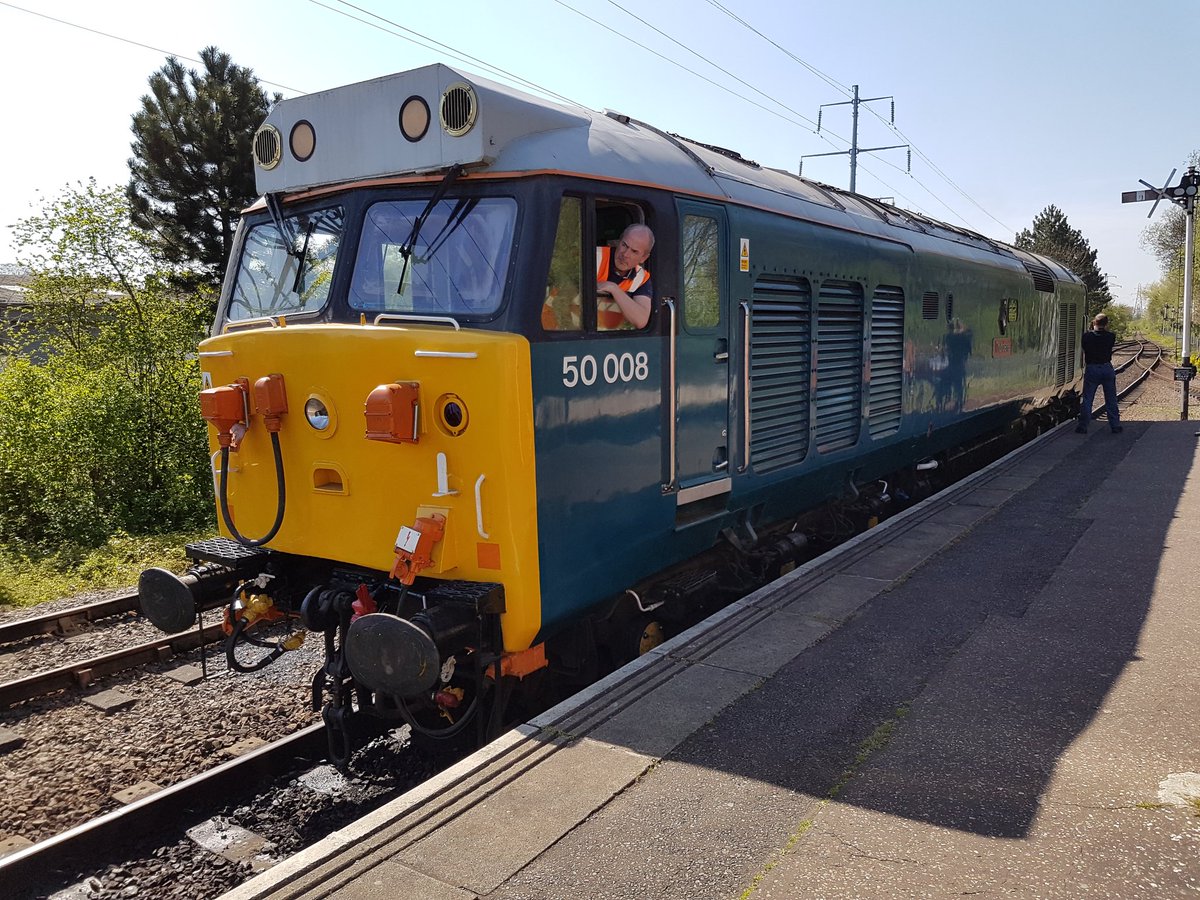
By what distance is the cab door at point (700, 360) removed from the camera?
466 cm

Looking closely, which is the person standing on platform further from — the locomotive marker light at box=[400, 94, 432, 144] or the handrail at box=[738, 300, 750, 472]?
the locomotive marker light at box=[400, 94, 432, 144]

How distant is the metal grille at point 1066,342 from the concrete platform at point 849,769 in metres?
10.2

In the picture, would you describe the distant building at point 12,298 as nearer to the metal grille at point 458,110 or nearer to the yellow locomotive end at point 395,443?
the yellow locomotive end at point 395,443

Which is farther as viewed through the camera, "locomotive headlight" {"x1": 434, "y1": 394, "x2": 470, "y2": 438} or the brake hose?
the brake hose

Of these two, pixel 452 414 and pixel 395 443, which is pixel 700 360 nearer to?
pixel 452 414

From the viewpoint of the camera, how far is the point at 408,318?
13.1 feet

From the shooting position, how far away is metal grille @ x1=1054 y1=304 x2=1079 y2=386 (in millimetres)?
14891

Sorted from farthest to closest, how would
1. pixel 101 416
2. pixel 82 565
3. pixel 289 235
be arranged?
1. pixel 101 416
2. pixel 82 565
3. pixel 289 235

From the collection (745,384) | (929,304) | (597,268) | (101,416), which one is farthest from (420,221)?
(101,416)

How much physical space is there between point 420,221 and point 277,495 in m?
1.62

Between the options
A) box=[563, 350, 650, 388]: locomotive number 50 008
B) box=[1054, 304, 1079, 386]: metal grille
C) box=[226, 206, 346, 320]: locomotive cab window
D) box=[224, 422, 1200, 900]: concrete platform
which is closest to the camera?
box=[224, 422, 1200, 900]: concrete platform

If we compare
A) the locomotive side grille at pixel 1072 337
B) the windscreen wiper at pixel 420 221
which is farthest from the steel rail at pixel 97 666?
the locomotive side grille at pixel 1072 337

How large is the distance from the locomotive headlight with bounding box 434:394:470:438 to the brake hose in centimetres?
105

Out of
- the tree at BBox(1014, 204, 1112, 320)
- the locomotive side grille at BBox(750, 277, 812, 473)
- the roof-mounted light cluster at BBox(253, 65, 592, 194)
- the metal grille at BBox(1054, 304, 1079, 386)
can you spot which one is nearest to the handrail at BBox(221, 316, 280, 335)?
the roof-mounted light cluster at BBox(253, 65, 592, 194)
